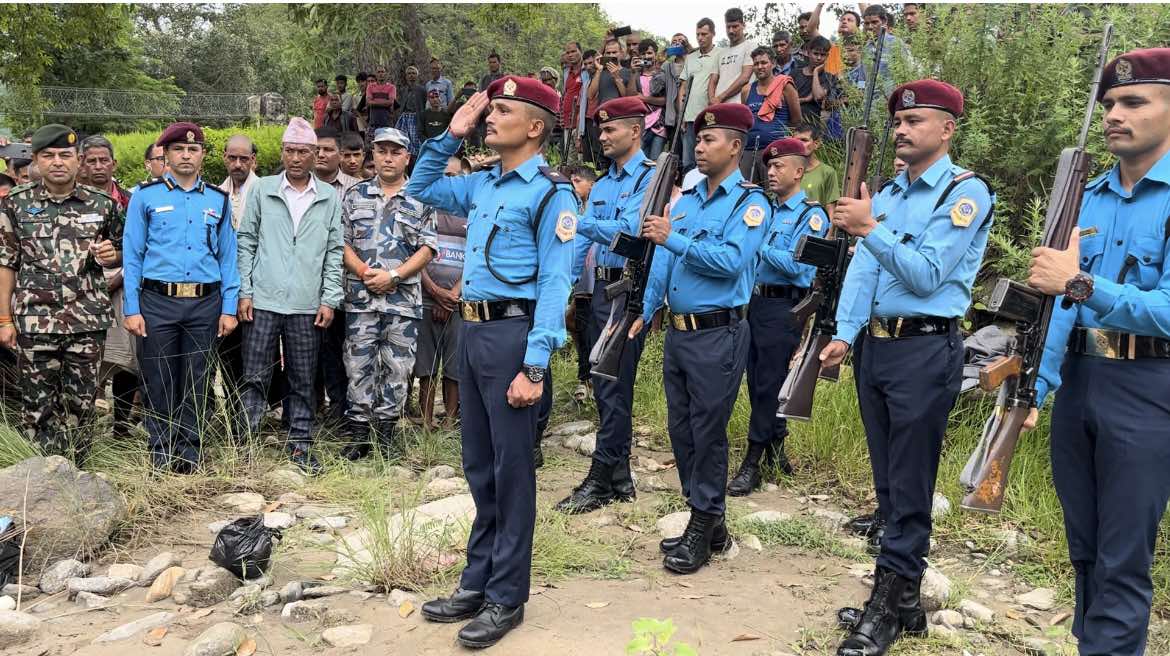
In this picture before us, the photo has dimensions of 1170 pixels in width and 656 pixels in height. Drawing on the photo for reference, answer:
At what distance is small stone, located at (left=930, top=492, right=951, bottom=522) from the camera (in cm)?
538

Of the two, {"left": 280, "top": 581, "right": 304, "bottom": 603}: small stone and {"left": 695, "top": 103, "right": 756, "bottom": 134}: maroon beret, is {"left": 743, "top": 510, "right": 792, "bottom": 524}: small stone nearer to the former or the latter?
{"left": 695, "top": 103, "right": 756, "bottom": 134}: maroon beret

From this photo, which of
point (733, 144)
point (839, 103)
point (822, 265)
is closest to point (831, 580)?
point (822, 265)

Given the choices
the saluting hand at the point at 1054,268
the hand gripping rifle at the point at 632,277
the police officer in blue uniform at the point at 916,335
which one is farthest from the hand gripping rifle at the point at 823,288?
the saluting hand at the point at 1054,268

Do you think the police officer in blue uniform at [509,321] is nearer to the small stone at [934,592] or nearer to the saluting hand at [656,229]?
the saluting hand at [656,229]

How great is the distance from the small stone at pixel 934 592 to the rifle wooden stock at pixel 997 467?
113cm

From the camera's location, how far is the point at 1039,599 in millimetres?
4488

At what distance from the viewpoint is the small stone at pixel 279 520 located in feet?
16.6

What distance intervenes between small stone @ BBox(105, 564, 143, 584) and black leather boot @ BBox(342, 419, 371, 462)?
172cm

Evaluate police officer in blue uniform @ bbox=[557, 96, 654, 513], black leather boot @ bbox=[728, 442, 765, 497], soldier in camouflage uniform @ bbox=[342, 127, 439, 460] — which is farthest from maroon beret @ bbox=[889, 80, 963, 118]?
soldier in camouflage uniform @ bbox=[342, 127, 439, 460]

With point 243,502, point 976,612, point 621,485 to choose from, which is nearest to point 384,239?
point 243,502

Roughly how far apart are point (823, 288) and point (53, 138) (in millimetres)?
4459

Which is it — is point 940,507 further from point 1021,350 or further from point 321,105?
point 321,105

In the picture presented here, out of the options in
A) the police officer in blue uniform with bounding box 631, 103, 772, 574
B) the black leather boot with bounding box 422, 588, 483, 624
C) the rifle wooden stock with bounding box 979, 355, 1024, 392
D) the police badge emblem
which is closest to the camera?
the police badge emblem

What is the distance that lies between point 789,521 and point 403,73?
13591 mm
